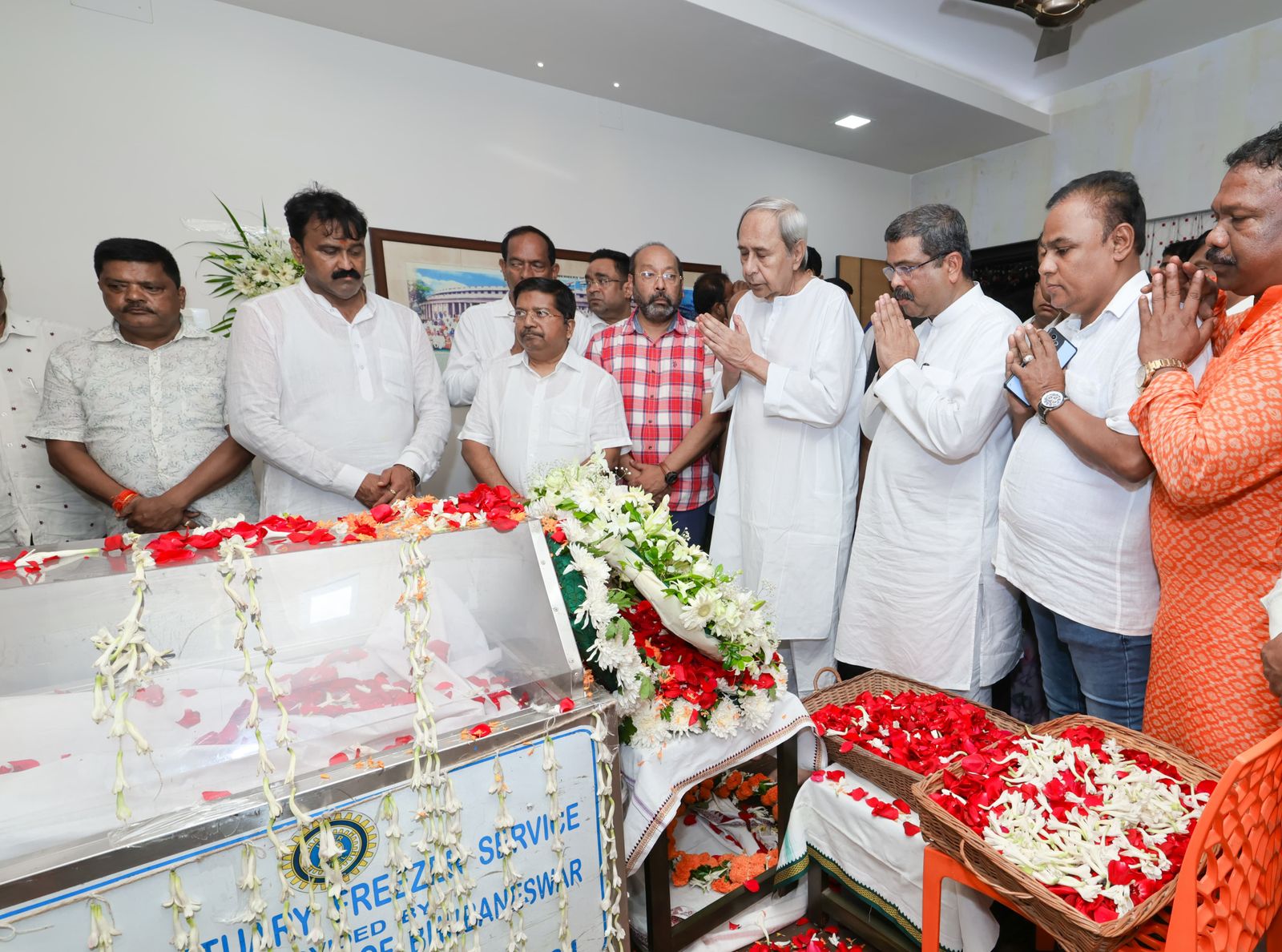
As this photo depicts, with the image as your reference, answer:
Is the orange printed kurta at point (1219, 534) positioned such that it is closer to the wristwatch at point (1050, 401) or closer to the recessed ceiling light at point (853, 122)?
the wristwatch at point (1050, 401)

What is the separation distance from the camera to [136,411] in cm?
265

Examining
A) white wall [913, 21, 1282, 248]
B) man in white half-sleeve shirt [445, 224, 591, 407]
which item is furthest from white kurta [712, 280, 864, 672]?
white wall [913, 21, 1282, 248]

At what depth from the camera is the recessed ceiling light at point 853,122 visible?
5.36 m

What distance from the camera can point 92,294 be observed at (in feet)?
10.7

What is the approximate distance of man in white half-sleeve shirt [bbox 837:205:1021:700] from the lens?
89.4 inches

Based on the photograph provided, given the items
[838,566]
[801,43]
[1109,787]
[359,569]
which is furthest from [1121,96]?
[359,569]

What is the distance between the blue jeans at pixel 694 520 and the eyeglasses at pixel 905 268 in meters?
1.52

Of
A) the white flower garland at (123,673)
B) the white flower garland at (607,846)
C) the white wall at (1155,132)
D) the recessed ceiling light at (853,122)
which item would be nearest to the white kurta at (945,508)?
the white flower garland at (607,846)

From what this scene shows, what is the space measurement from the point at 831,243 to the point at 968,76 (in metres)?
1.64

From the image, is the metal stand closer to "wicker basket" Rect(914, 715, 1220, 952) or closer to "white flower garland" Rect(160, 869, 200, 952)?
"wicker basket" Rect(914, 715, 1220, 952)

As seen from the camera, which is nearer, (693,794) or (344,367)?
(693,794)

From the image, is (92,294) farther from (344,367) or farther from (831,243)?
(831,243)

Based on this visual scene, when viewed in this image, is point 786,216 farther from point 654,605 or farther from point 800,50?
point 800,50

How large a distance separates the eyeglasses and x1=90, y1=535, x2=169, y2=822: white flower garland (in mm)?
2258
